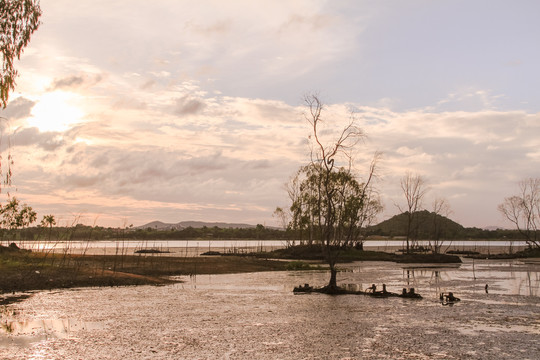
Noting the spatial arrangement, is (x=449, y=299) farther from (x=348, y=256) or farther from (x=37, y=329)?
(x=348, y=256)

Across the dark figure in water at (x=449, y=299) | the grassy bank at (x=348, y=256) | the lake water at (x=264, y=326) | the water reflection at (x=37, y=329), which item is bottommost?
the water reflection at (x=37, y=329)

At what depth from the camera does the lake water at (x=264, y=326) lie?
13680 mm

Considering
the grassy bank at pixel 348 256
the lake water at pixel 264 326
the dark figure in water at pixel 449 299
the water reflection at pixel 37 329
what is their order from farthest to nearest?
the grassy bank at pixel 348 256 < the dark figure in water at pixel 449 299 < the water reflection at pixel 37 329 < the lake water at pixel 264 326

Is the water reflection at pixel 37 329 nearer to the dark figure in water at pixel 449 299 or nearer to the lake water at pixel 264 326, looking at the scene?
the lake water at pixel 264 326

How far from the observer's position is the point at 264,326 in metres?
17.4

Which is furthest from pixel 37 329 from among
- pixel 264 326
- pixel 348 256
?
pixel 348 256

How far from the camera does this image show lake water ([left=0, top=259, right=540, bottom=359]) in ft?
44.9

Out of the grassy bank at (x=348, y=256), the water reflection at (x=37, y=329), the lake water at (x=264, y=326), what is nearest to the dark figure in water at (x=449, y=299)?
the lake water at (x=264, y=326)

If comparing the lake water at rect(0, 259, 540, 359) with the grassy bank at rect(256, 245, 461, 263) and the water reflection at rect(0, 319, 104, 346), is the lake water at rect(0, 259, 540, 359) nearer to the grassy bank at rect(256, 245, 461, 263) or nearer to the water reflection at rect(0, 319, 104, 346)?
the water reflection at rect(0, 319, 104, 346)

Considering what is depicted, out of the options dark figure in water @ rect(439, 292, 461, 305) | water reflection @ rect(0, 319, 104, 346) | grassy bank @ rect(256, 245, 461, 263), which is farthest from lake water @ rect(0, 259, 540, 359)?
grassy bank @ rect(256, 245, 461, 263)

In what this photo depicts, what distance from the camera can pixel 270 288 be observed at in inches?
1193

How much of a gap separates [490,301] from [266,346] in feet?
46.4

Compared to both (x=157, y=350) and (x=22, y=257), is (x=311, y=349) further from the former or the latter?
(x=22, y=257)

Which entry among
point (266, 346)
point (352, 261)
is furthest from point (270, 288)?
point (352, 261)
